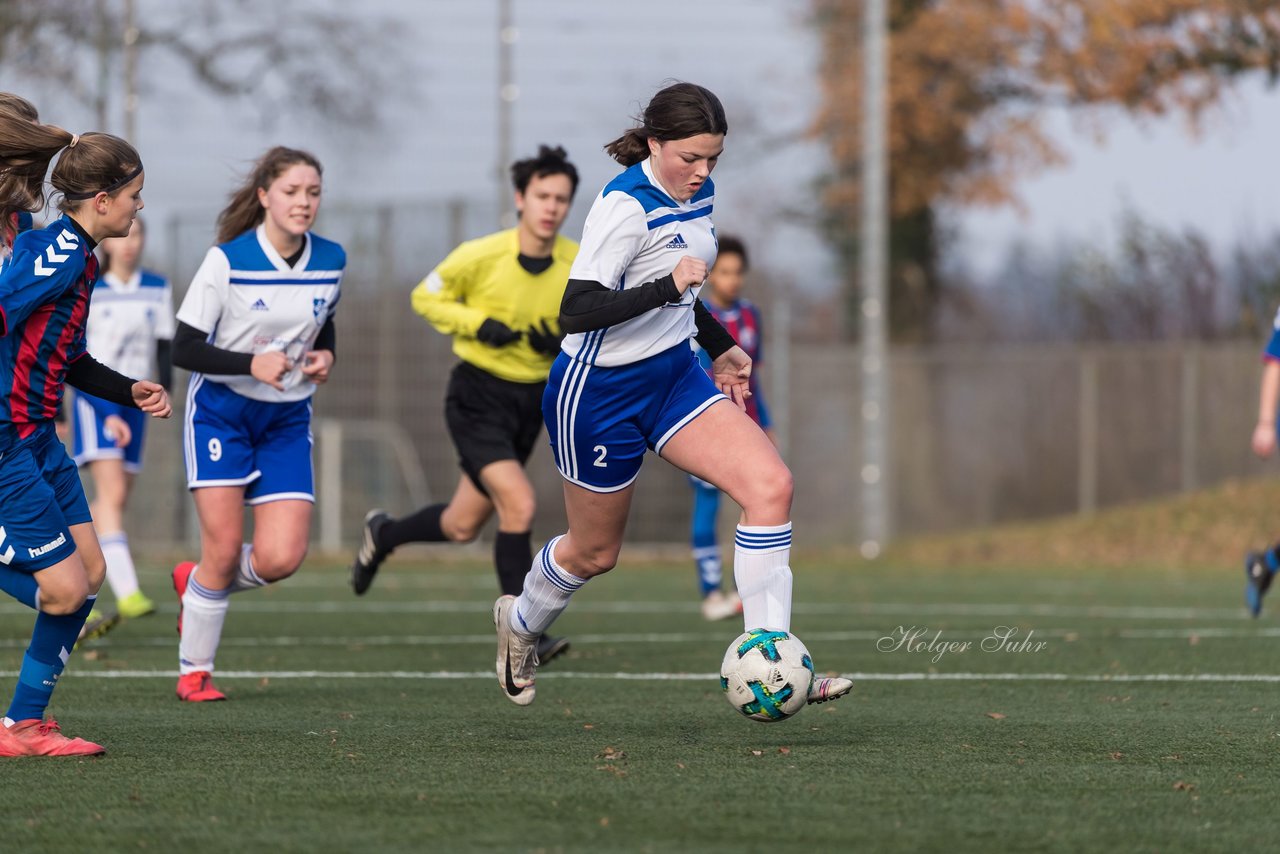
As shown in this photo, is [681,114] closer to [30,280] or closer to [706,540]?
[30,280]

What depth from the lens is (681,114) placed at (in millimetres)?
5355

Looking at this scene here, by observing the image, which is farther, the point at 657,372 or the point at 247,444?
the point at 247,444

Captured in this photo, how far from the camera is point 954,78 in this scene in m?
25.6

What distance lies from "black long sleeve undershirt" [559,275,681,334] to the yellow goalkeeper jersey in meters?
2.94

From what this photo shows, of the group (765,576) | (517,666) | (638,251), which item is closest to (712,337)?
(638,251)

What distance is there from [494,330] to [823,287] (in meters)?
10.1

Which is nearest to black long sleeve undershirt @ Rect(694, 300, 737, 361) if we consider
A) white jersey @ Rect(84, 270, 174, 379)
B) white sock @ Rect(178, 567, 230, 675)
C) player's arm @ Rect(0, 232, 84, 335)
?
player's arm @ Rect(0, 232, 84, 335)

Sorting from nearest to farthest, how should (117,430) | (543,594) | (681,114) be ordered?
(681,114), (543,594), (117,430)

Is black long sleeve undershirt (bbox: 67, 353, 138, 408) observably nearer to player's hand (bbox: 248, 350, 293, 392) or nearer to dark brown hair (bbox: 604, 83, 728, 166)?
player's hand (bbox: 248, 350, 293, 392)

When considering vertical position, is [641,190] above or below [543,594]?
above

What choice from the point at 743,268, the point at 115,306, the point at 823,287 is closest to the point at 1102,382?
the point at 823,287

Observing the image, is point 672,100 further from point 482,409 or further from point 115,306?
point 115,306

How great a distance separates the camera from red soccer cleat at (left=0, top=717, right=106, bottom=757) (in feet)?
16.9

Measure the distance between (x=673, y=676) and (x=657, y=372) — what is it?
2.19 metres
